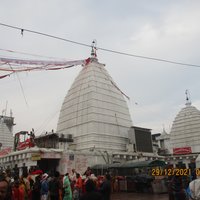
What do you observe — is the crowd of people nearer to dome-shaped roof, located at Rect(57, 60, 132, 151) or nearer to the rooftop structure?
dome-shaped roof, located at Rect(57, 60, 132, 151)

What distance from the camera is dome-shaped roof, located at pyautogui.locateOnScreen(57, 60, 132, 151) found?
3353 centimetres

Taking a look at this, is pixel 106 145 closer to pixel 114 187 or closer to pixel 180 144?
pixel 114 187

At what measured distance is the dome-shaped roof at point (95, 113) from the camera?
33.5m

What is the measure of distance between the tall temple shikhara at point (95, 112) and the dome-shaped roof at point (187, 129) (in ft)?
43.4

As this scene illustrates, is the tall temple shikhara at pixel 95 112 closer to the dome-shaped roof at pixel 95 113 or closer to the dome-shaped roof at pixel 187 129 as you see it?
the dome-shaped roof at pixel 95 113

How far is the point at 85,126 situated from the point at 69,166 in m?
7.25

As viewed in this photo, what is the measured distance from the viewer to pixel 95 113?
34.4 m

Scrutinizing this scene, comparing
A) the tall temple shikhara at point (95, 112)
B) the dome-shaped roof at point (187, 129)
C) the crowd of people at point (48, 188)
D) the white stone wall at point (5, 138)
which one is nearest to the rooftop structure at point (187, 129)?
the dome-shaped roof at point (187, 129)

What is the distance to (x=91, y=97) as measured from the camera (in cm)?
3569

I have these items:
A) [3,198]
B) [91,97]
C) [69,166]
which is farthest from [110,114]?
[3,198]

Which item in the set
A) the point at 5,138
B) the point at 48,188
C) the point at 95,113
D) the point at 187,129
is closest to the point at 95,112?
the point at 95,113

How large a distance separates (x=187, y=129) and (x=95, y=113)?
20.6 meters

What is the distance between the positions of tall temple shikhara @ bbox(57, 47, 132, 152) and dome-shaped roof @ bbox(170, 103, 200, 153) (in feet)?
43.4

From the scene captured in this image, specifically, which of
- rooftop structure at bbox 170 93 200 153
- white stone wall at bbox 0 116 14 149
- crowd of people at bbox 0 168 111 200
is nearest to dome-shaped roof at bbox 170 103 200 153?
rooftop structure at bbox 170 93 200 153
